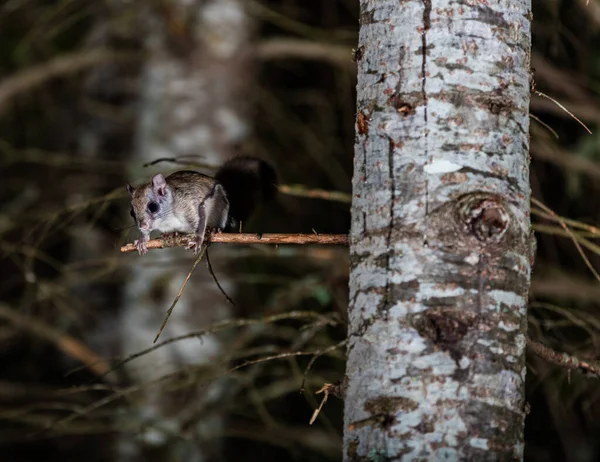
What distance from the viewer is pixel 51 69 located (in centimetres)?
500

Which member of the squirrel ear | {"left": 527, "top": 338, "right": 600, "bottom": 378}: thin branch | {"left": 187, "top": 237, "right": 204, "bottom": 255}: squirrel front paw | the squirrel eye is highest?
the squirrel ear

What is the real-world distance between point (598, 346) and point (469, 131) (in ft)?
3.80

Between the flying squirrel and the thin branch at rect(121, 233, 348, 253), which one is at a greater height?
the flying squirrel

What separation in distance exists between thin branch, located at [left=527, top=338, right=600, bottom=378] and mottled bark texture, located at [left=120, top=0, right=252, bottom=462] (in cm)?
279

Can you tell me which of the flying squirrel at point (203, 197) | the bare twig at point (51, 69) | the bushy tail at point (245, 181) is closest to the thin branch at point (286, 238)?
the flying squirrel at point (203, 197)

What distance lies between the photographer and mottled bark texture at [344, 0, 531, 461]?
1581 millimetres

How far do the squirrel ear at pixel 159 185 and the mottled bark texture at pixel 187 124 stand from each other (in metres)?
1.87

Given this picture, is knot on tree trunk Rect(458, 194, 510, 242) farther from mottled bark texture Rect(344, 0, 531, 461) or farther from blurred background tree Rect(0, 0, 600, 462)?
blurred background tree Rect(0, 0, 600, 462)

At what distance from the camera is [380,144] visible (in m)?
1.72

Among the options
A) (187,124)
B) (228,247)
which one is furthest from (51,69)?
(228,247)

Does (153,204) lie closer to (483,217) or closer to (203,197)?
(203,197)

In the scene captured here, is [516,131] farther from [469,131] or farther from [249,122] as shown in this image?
[249,122]

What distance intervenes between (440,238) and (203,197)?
129 cm

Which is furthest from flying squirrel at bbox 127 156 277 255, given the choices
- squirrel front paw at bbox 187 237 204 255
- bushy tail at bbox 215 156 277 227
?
squirrel front paw at bbox 187 237 204 255
